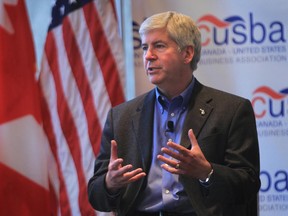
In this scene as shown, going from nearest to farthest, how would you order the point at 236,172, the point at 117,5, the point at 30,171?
the point at 236,172 < the point at 30,171 < the point at 117,5

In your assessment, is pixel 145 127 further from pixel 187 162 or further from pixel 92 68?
pixel 92 68

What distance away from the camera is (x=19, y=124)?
3109mm

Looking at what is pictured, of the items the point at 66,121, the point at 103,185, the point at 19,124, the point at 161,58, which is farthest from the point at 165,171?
the point at 66,121

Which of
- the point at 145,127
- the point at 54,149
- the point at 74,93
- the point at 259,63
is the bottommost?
the point at 54,149

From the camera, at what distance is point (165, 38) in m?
2.43

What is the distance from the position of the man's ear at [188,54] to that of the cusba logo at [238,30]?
1148 millimetres

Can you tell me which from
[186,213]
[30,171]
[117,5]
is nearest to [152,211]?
[186,213]

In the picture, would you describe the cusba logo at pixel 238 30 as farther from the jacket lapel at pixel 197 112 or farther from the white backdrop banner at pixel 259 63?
the jacket lapel at pixel 197 112

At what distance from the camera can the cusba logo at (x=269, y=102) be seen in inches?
141

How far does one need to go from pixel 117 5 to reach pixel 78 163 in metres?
1.09

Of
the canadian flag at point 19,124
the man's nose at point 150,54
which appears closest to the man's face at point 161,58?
the man's nose at point 150,54

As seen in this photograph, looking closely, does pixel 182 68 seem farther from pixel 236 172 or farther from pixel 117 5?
pixel 117 5

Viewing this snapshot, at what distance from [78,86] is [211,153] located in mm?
1335

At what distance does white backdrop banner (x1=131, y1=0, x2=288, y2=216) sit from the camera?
3.58m
